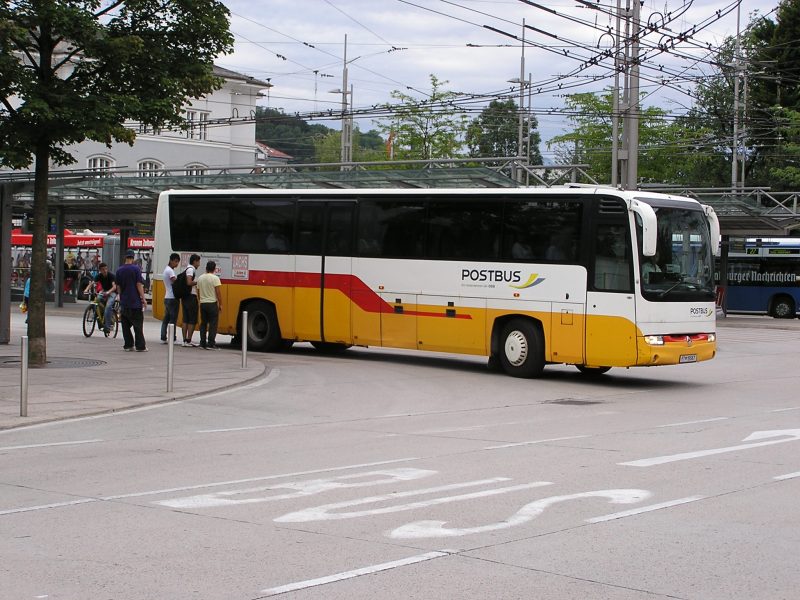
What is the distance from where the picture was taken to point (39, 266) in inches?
745

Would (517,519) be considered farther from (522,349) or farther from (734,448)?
(522,349)

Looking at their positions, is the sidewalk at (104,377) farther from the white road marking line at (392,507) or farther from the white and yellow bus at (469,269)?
the white road marking line at (392,507)

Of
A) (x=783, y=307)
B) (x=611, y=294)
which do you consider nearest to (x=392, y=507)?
(x=611, y=294)

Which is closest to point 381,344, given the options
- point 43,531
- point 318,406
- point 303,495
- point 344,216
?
point 344,216

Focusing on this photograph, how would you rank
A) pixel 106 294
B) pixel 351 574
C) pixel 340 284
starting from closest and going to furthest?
pixel 351 574 < pixel 340 284 < pixel 106 294

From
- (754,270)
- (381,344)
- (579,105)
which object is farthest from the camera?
(579,105)

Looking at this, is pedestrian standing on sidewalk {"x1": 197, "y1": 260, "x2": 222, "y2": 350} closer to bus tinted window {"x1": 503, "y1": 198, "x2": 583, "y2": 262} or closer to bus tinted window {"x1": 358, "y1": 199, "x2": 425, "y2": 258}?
bus tinted window {"x1": 358, "y1": 199, "x2": 425, "y2": 258}

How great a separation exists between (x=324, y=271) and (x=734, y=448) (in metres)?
12.9

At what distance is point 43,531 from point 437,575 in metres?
2.71

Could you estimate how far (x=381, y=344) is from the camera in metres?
22.3

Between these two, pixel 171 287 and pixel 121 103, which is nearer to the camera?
pixel 121 103

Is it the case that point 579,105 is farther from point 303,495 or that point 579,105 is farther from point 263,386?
point 303,495

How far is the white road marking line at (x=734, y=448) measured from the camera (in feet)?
34.1

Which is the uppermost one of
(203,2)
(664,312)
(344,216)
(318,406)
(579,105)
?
(579,105)
